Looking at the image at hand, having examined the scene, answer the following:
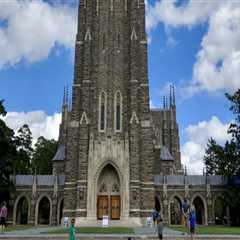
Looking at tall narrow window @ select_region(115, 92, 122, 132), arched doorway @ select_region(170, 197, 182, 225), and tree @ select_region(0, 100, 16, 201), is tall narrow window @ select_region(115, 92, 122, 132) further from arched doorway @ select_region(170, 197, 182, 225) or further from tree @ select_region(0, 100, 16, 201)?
arched doorway @ select_region(170, 197, 182, 225)

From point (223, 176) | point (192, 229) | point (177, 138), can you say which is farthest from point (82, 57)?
point (177, 138)

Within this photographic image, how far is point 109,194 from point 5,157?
12.8m

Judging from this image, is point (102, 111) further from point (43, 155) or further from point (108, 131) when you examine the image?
point (43, 155)

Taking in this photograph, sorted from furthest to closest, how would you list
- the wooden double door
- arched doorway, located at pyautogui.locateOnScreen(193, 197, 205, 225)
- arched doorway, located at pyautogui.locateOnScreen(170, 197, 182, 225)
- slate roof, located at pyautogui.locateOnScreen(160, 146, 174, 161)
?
slate roof, located at pyautogui.locateOnScreen(160, 146, 174, 161) < arched doorway, located at pyautogui.locateOnScreen(170, 197, 182, 225) < arched doorway, located at pyautogui.locateOnScreen(193, 197, 205, 225) < the wooden double door

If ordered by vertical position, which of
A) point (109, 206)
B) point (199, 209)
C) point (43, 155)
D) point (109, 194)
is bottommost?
point (109, 206)

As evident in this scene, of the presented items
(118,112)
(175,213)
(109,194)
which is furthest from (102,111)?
(175,213)

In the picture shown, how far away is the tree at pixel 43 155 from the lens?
78188mm

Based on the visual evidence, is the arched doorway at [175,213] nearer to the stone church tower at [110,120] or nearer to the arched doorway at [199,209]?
the arched doorway at [199,209]

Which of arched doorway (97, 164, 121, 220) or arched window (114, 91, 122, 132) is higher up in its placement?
arched window (114, 91, 122, 132)

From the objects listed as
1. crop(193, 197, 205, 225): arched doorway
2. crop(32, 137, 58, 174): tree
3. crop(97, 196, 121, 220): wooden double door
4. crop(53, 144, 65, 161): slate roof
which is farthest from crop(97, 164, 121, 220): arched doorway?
crop(32, 137, 58, 174): tree

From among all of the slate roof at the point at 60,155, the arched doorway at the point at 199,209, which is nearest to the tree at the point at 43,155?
the slate roof at the point at 60,155

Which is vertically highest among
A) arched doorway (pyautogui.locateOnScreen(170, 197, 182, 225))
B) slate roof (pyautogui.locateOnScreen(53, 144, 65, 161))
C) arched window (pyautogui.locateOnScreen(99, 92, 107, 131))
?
arched window (pyautogui.locateOnScreen(99, 92, 107, 131))

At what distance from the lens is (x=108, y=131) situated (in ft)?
143

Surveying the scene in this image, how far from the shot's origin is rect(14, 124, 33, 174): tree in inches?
1948
